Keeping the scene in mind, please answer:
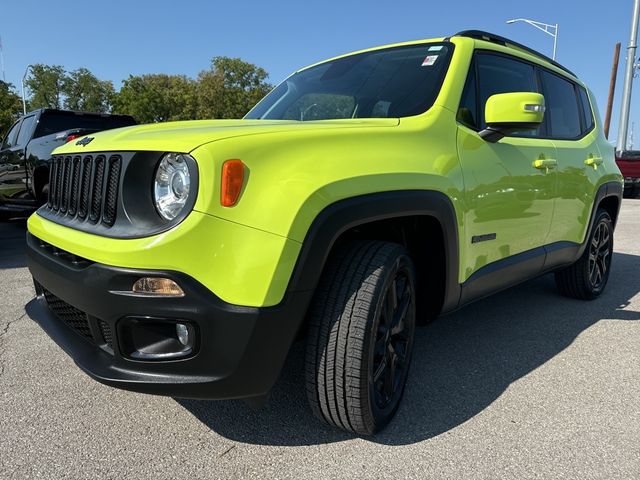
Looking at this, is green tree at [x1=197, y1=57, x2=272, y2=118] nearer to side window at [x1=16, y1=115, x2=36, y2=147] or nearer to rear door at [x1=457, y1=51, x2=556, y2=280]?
side window at [x1=16, y1=115, x2=36, y2=147]

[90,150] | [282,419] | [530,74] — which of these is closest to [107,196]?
[90,150]

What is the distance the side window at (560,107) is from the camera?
3541mm

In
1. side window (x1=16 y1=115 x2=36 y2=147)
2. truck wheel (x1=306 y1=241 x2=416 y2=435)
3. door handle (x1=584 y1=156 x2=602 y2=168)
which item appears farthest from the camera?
side window (x1=16 y1=115 x2=36 y2=147)

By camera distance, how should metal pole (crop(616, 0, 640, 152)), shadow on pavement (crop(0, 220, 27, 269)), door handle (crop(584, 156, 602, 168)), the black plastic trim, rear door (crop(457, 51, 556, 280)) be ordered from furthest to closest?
metal pole (crop(616, 0, 640, 152)), shadow on pavement (crop(0, 220, 27, 269)), door handle (crop(584, 156, 602, 168)), the black plastic trim, rear door (crop(457, 51, 556, 280))

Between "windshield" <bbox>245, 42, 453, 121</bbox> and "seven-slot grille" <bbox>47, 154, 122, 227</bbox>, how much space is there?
127 centimetres

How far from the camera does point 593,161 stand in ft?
12.7

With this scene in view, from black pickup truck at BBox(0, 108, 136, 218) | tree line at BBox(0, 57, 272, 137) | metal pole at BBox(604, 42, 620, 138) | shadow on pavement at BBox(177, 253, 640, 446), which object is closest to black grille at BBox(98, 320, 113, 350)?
shadow on pavement at BBox(177, 253, 640, 446)

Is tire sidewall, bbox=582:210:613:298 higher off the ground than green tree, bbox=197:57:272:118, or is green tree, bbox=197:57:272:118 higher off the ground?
green tree, bbox=197:57:272:118

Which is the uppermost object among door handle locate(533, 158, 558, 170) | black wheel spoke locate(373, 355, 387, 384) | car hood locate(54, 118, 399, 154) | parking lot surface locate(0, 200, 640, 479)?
car hood locate(54, 118, 399, 154)

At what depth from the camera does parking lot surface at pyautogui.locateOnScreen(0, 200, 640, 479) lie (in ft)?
6.39

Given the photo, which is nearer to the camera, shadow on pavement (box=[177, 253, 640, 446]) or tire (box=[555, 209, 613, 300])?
shadow on pavement (box=[177, 253, 640, 446])

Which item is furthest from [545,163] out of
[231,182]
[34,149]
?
[34,149]

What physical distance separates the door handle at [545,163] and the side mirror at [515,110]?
0.59 metres

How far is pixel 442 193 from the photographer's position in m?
2.30
